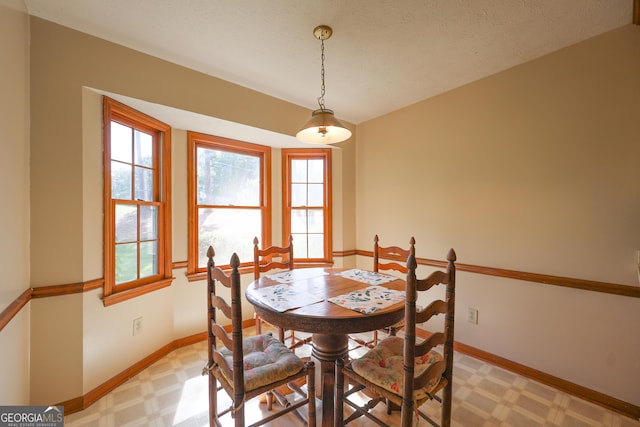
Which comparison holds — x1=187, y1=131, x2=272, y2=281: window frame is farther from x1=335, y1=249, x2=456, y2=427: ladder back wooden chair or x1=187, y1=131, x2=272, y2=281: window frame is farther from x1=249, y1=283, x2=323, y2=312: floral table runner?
x1=335, y1=249, x2=456, y2=427: ladder back wooden chair

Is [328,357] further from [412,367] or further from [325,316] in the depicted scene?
[412,367]

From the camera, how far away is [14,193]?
149 cm

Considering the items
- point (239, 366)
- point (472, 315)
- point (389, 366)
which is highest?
point (239, 366)

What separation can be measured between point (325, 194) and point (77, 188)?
2411mm

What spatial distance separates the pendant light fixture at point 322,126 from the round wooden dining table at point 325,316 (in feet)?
3.54

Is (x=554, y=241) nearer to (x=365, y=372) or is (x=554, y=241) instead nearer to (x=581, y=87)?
(x=581, y=87)

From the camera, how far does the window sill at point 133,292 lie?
78.8 inches

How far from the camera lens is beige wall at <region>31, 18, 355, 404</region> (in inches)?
67.7

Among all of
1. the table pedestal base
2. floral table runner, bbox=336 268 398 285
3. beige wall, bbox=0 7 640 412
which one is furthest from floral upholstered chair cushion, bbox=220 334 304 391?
beige wall, bbox=0 7 640 412

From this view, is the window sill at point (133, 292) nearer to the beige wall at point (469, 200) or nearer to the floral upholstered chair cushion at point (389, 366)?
the beige wall at point (469, 200)

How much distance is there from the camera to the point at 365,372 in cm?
145

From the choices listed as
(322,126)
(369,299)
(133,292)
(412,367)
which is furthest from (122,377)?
(322,126)

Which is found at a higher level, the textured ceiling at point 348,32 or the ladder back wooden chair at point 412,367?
the textured ceiling at point 348,32

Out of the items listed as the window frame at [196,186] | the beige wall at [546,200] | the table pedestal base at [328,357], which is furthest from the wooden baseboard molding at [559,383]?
the window frame at [196,186]
